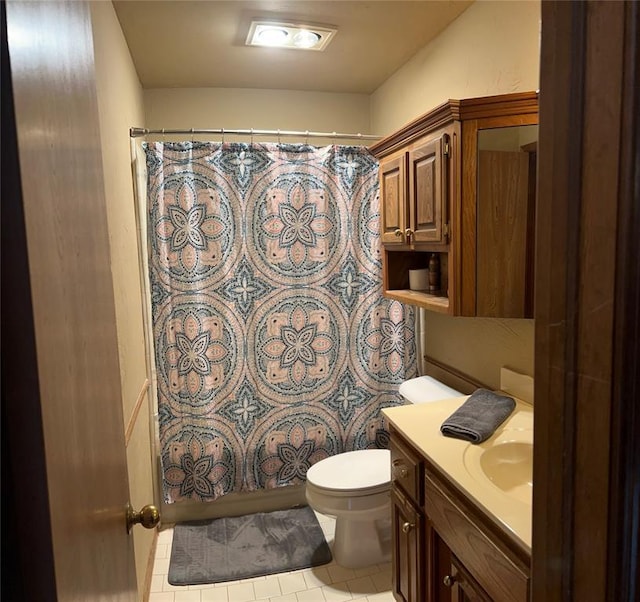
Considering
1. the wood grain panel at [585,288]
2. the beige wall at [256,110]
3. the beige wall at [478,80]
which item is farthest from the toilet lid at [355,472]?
the beige wall at [256,110]

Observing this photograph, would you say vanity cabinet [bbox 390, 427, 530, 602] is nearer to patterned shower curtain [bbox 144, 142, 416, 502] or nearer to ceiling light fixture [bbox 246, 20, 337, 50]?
patterned shower curtain [bbox 144, 142, 416, 502]

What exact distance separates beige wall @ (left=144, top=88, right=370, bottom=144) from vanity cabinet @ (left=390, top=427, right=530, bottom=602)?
207 centimetres

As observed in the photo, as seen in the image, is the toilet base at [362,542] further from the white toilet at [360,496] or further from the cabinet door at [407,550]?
the cabinet door at [407,550]

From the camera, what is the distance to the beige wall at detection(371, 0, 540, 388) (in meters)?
1.74

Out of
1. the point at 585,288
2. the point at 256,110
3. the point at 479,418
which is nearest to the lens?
the point at 585,288

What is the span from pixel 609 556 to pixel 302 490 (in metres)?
2.49

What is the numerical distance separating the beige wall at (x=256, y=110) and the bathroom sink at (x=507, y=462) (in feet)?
7.10

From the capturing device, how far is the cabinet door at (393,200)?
2.05 m

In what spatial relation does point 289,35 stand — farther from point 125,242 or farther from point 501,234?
point 501,234

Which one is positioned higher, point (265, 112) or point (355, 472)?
point (265, 112)

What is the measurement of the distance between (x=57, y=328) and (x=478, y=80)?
1927mm

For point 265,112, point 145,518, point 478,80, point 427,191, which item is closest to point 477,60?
point 478,80

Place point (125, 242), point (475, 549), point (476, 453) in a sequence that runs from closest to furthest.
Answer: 1. point (475, 549)
2. point (476, 453)
3. point (125, 242)

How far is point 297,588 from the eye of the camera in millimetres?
2154
